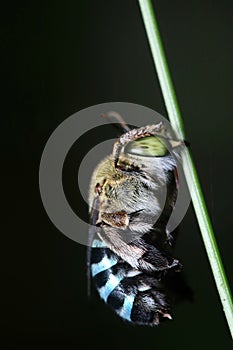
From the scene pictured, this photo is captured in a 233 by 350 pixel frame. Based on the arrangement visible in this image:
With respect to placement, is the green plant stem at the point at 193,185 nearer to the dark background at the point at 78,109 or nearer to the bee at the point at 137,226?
the bee at the point at 137,226

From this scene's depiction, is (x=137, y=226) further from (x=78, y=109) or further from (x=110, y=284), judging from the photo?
(x=78, y=109)

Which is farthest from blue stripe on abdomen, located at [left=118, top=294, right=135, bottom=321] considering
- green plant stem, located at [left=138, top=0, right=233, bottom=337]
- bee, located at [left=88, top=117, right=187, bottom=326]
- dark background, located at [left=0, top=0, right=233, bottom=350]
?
dark background, located at [left=0, top=0, right=233, bottom=350]

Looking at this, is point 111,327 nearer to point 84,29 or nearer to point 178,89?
point 178,89

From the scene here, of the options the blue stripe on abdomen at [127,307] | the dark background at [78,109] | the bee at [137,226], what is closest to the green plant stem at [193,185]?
the bee at [137,226]

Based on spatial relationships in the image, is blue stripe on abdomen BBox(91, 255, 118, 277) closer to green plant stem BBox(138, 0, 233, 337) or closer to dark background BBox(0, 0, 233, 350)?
green plant stem BBox(138, 0, 233, 337)

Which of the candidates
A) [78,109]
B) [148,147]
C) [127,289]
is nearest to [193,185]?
[148,147]

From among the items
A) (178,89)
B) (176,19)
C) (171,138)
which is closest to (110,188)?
(171,138)
